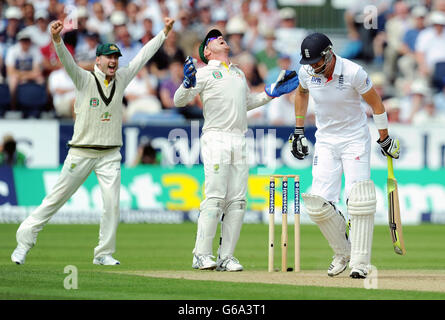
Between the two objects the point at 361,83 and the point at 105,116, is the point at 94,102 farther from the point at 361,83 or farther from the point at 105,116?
the point at 361,83

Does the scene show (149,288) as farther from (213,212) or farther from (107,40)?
(107,40)

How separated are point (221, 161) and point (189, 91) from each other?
30.1 inches

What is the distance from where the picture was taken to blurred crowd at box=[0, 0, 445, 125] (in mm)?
19281

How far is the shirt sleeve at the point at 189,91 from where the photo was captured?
1024cm

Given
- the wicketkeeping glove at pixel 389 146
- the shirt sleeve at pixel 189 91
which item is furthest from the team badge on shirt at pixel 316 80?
the shirt sleeve at pixel 189 91

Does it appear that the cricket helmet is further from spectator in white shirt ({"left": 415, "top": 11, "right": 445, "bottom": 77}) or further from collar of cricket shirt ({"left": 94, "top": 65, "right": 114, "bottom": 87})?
spectator in white shirt ({"left": 415, "top": 11, "right": 445, "bottom": 77})

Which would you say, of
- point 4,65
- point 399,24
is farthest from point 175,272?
point 399,24

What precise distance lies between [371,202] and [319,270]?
149 centimetres

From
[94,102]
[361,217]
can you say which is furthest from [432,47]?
[361,217]

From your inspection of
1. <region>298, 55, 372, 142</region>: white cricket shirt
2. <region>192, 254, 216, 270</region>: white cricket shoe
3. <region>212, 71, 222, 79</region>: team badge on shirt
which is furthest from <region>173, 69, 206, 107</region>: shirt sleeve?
<region>192, 254, 216, 270</region>: white cricket shoe

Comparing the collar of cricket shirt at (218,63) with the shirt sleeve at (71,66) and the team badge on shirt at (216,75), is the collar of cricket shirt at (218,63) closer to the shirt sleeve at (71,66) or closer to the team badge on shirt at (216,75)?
the team badge on shirt at (216,75)

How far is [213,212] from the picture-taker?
1041cm

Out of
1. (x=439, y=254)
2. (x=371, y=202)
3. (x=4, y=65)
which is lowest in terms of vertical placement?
(x=439, y=254)

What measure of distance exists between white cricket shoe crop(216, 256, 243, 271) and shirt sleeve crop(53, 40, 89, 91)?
8.22 feet
